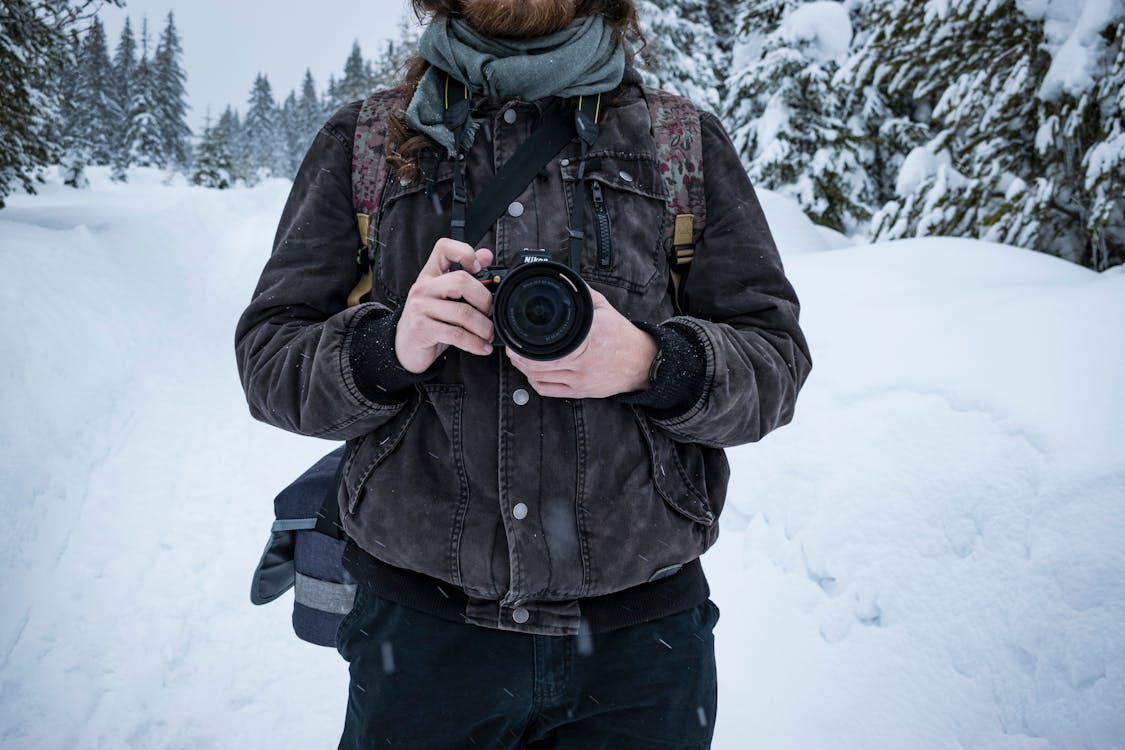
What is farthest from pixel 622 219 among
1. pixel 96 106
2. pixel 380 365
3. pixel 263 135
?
pixel 263 135

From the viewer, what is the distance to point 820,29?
11.3 metres

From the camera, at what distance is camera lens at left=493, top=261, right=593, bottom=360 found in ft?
3.51

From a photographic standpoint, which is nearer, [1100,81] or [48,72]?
[1100,81]

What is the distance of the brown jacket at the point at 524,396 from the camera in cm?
122

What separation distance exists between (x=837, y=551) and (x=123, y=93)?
6020 centimetres

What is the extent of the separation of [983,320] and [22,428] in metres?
6.47

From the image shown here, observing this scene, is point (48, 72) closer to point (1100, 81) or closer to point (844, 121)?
point (1100, 81)

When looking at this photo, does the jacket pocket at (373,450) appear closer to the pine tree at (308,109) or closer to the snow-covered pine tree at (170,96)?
the snow-covered pine tree at (170,96)

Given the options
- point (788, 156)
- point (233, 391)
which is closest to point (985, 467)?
point (233, 391)

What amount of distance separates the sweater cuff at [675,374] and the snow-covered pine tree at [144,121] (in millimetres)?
51739

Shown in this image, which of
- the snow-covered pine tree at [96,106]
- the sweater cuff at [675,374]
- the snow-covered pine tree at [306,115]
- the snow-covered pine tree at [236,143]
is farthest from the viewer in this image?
the snow-covered pine tree at [306,115]

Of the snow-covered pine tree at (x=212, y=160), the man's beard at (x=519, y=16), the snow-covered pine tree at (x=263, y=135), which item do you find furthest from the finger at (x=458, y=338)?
the snow-covered pine tree at (x=263, y=135)

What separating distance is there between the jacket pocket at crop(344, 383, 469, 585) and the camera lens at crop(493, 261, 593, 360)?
0.24 metres

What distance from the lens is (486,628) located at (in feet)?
4.11
